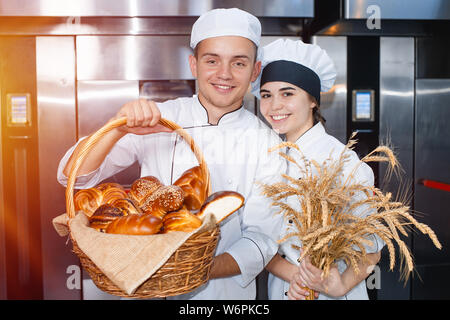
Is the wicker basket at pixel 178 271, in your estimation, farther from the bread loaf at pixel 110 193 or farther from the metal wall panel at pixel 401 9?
the metal wall panel at pixel 401 9

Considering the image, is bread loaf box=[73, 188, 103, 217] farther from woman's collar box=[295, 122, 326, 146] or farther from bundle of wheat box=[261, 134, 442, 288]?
woman's collar box=[295, 122, 326, 146]

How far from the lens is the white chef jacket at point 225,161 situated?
42.1 inches

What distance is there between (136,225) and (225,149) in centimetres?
52

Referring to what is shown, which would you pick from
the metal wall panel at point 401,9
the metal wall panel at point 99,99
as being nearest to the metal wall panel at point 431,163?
the metal wall panel at point 401,9

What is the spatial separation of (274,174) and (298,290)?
0.34m

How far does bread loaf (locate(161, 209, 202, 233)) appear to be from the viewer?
0.71 meters

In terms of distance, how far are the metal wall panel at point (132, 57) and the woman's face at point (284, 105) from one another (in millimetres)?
656

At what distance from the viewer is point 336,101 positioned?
1787 mm

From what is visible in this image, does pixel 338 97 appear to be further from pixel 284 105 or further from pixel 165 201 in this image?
pixel 165 201

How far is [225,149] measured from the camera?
1.17 meters
